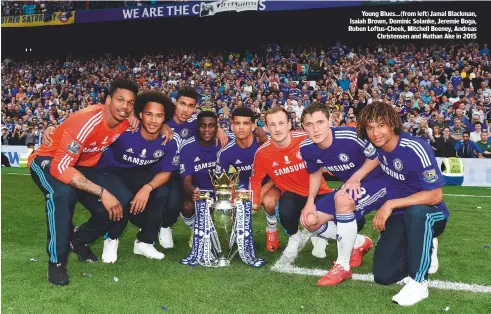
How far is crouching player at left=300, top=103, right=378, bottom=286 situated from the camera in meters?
4.93

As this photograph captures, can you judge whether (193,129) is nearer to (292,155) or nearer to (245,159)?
(245,159)

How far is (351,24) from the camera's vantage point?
964 inches

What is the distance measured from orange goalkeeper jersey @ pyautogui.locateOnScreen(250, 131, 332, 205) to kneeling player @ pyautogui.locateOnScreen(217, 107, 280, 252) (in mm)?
218

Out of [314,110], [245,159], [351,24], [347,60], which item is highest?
[351,24]

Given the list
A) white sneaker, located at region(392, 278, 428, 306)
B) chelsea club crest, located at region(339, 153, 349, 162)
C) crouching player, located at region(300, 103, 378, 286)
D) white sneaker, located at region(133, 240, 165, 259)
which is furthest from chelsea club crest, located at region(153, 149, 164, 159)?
white sneaker, located at region(392, 278, 428, 306)

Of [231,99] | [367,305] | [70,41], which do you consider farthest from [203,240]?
[70,41]

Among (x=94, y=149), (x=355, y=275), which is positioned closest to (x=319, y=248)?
(x=355, y=275)

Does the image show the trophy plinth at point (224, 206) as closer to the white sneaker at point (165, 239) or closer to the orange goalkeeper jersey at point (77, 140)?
the white sneaker at point (165, 239)

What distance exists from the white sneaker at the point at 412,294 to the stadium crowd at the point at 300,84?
10.7 metres

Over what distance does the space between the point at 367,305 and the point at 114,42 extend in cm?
3054

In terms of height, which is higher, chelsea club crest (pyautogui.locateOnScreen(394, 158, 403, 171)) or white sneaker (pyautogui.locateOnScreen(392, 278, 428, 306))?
chelsea club crest (pyautogui.locateOnScreen(394, 158, 403, 171))

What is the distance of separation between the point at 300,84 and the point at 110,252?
57.7ft

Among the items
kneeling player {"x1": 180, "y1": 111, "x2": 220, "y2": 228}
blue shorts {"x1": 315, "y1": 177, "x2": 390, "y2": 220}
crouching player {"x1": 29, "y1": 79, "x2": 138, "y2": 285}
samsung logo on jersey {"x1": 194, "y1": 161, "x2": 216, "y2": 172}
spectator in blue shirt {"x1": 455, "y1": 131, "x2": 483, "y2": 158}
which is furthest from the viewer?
spectator in blue shirt {"x1": 455, "y1": 131, "x2": 483, "y2": 158}

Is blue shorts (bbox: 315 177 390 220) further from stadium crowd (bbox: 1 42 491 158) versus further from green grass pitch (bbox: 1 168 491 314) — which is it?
stadium crowd (bbox: 1 42 491 158)
